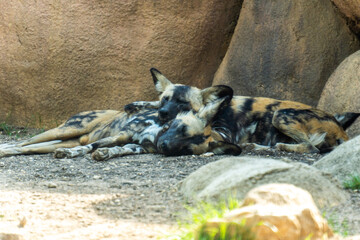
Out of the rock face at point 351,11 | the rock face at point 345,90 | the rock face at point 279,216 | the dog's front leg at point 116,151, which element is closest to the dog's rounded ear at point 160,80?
the dog's front leg at point 116,151

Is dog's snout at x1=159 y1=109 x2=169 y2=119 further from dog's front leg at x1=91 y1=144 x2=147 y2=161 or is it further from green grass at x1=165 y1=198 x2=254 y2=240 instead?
green grass at x1=165 y1=198 x2=254 y2=240

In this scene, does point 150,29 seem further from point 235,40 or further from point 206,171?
point 206,171

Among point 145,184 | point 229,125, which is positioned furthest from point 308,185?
point 229,125

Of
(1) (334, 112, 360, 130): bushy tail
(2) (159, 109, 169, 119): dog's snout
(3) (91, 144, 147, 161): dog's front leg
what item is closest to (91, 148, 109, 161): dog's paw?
(3) (91, 144, 147, 161): dog's front leg

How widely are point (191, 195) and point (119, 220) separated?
48 cm

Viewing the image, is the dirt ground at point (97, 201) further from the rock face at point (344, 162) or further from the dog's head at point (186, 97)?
the dog's head at point (186, 97)

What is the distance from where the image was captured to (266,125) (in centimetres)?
542

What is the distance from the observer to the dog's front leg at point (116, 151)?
15.8 ft

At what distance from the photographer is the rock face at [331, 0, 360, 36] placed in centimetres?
538

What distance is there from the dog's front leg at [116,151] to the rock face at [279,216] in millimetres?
2892

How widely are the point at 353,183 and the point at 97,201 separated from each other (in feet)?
4.34

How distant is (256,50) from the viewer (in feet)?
19.9

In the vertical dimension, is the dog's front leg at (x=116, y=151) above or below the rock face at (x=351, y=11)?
below

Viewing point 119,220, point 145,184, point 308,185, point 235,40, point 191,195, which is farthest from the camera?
point 235,40
